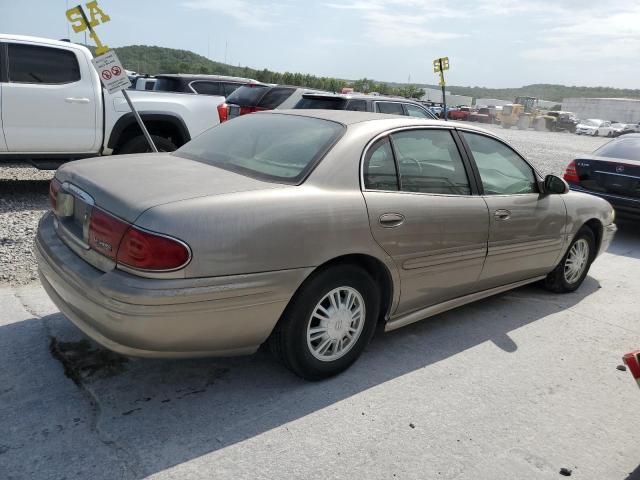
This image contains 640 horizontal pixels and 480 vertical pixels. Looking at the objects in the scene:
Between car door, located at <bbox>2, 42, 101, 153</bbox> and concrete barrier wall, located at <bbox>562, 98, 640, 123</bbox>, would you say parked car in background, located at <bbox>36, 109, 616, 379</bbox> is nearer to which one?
car door, located at <bbox>2, 42, 101, 153</bbox>

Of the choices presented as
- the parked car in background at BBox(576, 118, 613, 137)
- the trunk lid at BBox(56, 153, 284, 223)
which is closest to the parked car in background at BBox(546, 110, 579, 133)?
the parked car in background at BBox(576, 118, 613, 137)

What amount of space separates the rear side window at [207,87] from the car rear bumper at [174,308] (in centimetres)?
1025

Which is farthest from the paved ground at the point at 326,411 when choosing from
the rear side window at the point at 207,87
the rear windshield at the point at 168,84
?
the rear side window at the point at 207,87

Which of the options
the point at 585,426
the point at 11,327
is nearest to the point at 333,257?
the point at 585,426

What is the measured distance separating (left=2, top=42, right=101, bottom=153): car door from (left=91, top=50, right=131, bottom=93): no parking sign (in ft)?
3.23

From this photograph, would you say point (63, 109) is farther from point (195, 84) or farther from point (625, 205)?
point (625, 205)

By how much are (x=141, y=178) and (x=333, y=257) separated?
1123 mm

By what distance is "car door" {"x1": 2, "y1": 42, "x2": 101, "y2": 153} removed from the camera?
6.37 m

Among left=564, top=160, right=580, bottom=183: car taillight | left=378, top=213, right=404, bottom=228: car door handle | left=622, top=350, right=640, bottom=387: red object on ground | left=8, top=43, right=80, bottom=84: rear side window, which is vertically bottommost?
left=622, top=350, right=640, bottom=387: red object on ground

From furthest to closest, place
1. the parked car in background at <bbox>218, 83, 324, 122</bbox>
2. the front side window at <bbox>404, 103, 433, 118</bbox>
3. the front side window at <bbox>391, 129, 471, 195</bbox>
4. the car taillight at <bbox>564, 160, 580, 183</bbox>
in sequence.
→ the parked car in background at <bbox>218, 83, 324, 122</bbox>, the front side window at <bbox>404, 103, 433, 118</bbox>, the car taillight at <bbox>564, 160, 580, 183</bbox>, the front side window at <bbox>391, 129, 471, 195</bbox>

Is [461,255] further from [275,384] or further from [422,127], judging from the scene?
[275,384]

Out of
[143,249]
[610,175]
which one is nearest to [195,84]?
[610,175]

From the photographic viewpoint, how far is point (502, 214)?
13.0 feet

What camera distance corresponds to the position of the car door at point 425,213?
325cm
